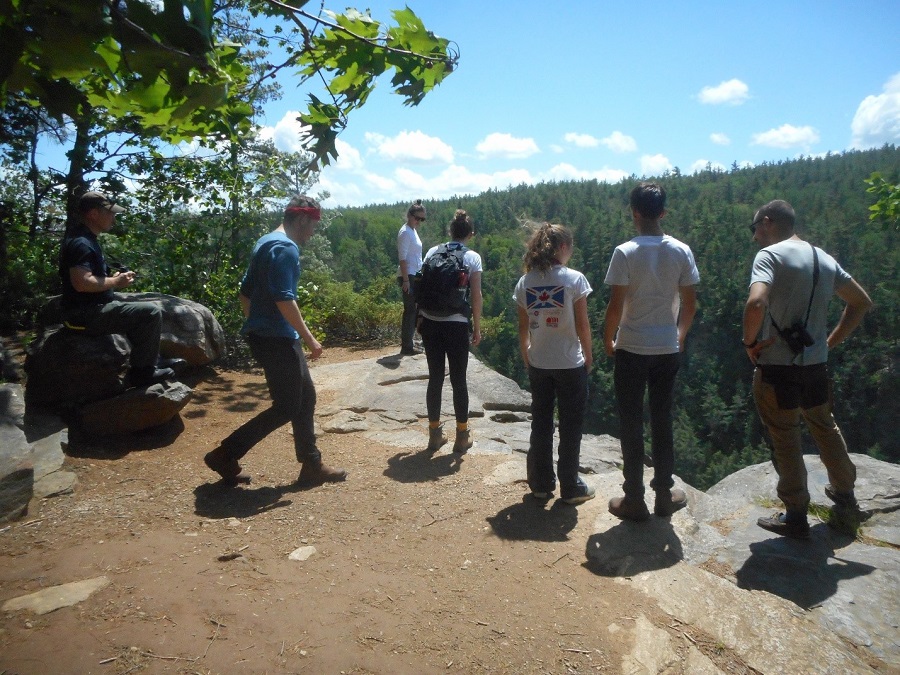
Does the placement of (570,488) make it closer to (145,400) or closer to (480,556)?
(480,556)

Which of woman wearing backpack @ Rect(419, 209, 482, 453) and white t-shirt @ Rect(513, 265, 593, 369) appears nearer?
white t-shirt @ Rect(513, 265, 593, 369)

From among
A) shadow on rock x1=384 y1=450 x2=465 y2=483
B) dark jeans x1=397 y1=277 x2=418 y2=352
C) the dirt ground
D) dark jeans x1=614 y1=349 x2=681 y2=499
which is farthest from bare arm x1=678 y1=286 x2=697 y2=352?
dark jeans x1=397 y1=277 x2=418 y2=352

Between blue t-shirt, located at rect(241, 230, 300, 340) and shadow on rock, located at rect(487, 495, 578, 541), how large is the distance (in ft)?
5.50

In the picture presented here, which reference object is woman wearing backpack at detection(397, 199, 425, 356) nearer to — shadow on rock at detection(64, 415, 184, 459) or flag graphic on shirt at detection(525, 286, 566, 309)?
shadow on rock at detection(64, 415, 184, 459)

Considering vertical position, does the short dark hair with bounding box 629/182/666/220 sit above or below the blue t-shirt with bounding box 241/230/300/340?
above

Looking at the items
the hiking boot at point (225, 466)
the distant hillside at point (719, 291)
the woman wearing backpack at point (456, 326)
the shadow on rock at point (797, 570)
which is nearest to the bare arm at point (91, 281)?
the hiking boot at point (225, 466)

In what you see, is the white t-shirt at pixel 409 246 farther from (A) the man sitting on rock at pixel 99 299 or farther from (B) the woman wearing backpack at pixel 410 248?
(A) the man sitting on rock at pixel 99 299

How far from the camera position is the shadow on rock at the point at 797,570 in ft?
10.6

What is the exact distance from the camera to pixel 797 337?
11.1 ft

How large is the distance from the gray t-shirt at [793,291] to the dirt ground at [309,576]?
145 centimetres

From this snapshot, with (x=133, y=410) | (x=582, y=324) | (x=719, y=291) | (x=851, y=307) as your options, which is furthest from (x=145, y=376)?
(x=719, y=291)

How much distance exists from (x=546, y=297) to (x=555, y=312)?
10cm

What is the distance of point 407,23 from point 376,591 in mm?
2437

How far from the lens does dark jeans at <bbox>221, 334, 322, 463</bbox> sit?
3.88m
